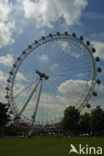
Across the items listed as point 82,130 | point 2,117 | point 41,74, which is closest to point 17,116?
point 2,117

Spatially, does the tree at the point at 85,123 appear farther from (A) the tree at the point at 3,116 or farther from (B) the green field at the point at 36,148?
(B) the green field at the point at 36,148

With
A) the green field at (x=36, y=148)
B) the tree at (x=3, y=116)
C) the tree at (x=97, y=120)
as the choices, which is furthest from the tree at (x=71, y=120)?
the green field at (x=36, y=148)

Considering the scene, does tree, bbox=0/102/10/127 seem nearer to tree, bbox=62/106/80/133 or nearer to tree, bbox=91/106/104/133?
tree, bbox=62/106/80/133

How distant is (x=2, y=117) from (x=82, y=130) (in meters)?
55.0

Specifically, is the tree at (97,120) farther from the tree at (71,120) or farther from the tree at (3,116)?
the tree at (3,116)

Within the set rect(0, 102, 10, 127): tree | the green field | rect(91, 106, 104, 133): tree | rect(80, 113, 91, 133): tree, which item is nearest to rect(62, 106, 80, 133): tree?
rect(91, 106, 104, 133): tree

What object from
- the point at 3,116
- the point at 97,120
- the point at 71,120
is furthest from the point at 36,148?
the point at 97,120

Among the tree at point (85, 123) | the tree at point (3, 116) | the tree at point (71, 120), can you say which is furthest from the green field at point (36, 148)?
the tree at point (85, 123)

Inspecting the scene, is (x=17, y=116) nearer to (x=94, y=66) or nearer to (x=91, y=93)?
(x=91, y=93)

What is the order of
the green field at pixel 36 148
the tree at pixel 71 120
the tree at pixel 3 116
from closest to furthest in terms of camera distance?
the green field at pixel 36 148 → the tree at pixel 3 116 → the tree at pixel 71 120

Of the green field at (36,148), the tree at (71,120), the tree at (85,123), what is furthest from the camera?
the tree at (85,123)

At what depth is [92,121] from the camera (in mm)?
74875

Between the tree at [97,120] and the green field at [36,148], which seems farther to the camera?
the tree at [97,120]

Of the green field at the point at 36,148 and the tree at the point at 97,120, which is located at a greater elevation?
the tree at the point at 97,120
